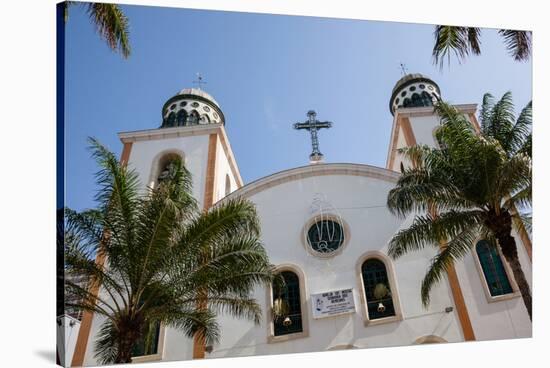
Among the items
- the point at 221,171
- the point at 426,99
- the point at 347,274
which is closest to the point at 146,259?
the point at 347,274

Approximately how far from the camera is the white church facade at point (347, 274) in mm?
10359

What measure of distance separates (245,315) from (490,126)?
6.98 m

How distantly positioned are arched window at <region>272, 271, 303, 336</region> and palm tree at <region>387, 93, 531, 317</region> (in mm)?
2613

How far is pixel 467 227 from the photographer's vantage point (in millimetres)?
10133

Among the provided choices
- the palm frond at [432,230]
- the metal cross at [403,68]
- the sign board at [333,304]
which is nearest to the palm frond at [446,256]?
the palm frond at [432,230]

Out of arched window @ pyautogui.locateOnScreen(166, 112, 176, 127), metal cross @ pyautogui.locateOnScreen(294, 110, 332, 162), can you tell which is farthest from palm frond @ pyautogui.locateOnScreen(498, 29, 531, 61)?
arched window @ pyautogui.locateOnScreen(166, 112, 176, 127)

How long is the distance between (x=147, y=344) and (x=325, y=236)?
507cm

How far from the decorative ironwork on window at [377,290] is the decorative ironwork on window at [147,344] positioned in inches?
192

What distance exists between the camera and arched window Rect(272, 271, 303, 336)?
10.9 meters

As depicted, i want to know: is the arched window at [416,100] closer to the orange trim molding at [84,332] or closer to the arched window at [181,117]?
the arched window at [181,117]

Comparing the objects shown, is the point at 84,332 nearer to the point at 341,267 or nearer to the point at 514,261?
the point at 341,267

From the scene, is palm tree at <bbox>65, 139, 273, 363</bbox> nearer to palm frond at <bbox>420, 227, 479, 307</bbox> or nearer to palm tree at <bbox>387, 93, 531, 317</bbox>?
palm tree at <bbox>387, 93, 531, 317</bbox>
